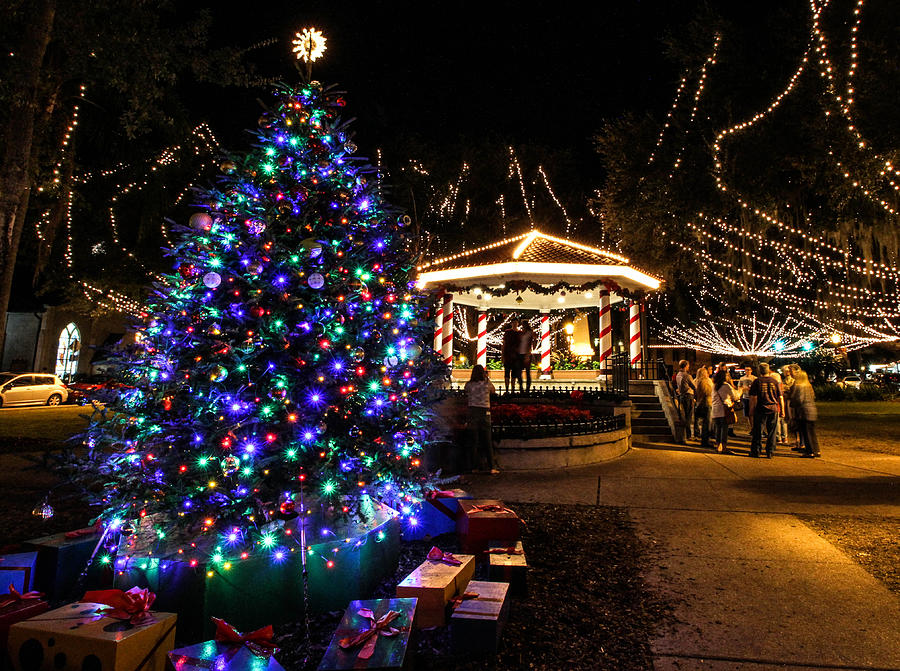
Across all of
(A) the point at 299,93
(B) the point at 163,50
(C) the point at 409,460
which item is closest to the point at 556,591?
(C) the point at 409,460

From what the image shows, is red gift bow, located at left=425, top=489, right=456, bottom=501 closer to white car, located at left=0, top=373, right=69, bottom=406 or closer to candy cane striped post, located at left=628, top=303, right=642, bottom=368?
candy cane striped post, located at left=628, top=303, right=642, bottom=368

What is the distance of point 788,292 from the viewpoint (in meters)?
22.3

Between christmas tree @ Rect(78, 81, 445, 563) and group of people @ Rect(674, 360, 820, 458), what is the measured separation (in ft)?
29.9

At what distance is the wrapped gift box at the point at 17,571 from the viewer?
3.20 metres

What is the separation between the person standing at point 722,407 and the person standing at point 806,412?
1.19 meters

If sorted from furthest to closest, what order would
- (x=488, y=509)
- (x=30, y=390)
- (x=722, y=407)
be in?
(x=30, y=390) → (x=722, y=407) → (x=488, y=509)

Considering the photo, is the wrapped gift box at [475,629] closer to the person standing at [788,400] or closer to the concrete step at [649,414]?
the person standing at [788,400]

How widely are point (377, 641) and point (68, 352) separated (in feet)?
136

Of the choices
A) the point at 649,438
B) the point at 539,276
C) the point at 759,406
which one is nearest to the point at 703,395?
the point at 649,438

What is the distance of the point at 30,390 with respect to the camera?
22.2m

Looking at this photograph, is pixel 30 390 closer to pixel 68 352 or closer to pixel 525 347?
pixel 68 352

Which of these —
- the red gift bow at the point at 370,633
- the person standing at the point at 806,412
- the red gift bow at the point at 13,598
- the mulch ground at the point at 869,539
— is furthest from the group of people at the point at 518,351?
the red gift bow at the point at 13,598

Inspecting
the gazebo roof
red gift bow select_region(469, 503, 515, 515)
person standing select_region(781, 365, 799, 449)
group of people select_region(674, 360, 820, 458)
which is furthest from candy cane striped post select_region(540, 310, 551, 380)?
red gift bow select_region(469, 503, 515, 515)

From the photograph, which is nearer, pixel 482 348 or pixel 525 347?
pixel 525 347
